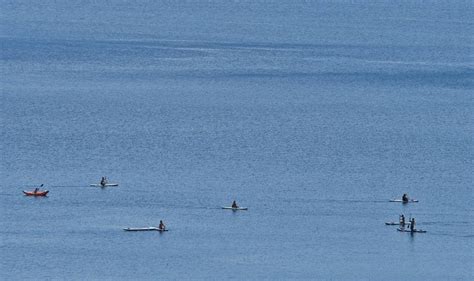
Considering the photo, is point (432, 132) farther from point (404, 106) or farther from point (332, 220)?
point (332, 220)

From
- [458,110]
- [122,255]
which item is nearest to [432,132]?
[458,110]

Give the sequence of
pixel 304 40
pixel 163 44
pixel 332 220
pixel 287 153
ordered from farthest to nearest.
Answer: pixel 304 40 → pixel 163 44 → pixel 287 153 → pixel 332 220

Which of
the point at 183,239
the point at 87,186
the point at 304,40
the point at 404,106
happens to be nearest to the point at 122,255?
the point at 183,239

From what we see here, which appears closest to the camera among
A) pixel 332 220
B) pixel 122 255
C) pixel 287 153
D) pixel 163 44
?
pixel 122 255

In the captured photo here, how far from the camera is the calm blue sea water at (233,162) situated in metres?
74.3

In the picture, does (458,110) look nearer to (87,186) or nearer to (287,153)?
(287,153)

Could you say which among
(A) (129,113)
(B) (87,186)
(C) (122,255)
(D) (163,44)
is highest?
(D) (163,44)

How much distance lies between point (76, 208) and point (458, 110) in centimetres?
5209

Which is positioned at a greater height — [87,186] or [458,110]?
[458,110]

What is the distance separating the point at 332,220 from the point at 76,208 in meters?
12.6

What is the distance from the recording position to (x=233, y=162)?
98.7m

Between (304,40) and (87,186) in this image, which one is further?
(304,40)

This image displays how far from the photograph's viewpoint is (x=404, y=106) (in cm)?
12938

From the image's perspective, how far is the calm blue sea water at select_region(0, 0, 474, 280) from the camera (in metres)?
74.3
